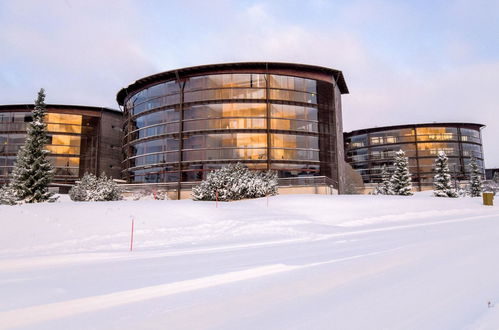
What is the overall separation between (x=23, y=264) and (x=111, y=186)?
46.3 feet

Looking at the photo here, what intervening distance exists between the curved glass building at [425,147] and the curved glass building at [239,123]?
36.1 m

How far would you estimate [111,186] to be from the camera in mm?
20219

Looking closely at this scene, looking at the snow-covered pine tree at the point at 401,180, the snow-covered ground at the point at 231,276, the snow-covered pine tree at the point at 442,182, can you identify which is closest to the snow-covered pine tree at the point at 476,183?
the snow-covered pine tree at the point at 442,182

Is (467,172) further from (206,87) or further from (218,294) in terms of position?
(218,294)

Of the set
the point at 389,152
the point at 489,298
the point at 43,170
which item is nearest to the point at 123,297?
the point at 489,298

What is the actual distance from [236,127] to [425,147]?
49624 millimetres

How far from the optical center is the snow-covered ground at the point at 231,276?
3.58 meters

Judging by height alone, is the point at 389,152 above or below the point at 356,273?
above

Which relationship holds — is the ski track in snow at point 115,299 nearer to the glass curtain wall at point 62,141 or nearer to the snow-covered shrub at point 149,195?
the snow-covered shrub at point 149,195

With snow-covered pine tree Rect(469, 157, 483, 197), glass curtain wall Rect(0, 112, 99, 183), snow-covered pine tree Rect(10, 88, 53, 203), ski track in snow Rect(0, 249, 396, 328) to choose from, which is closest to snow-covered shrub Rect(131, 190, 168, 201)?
snow-covered pine tree Rect(10, 88, 53, 203)

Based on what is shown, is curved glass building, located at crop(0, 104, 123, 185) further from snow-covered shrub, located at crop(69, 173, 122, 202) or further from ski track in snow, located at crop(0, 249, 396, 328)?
ski track in snow, located at crop(0, 249, 396, 328)

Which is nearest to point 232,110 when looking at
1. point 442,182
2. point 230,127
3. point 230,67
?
point 230,127

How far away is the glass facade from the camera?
102 ft

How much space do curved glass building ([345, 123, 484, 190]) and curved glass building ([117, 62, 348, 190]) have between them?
36.1 meters
